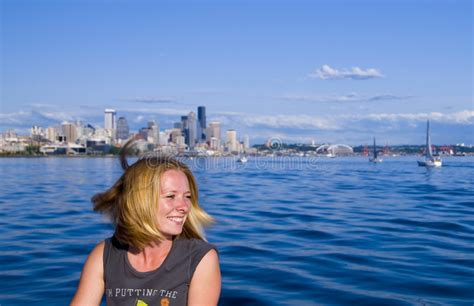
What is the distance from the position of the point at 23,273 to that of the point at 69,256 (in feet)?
4.51

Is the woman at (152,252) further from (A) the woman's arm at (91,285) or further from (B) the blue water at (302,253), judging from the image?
(B) the blue water at (302,253)

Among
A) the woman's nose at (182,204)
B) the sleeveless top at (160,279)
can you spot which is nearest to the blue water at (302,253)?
the sleeveless top at (160,279)

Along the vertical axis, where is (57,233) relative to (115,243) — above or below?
below

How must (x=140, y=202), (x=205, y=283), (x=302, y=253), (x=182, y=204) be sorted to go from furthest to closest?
(x=302, y=253), (x=182, y=204), (x=140, y=202), (x=205, y=283)

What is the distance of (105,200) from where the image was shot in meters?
4.04

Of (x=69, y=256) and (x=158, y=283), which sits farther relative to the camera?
(x=69, y=256)

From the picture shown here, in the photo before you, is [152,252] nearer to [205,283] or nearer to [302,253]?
[205,283]

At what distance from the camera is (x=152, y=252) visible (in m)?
3.87

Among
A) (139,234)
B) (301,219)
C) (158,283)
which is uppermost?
(139,234)

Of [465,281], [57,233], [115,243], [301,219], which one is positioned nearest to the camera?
[115,243]

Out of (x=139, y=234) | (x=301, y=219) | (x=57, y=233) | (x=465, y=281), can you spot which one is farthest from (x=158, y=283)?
(x=301, y=219)

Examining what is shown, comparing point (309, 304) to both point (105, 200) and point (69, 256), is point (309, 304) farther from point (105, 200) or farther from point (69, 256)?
point (69, 256)

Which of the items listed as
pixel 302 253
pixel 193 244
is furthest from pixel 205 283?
pixel 302 253

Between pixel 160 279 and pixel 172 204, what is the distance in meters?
0.51
